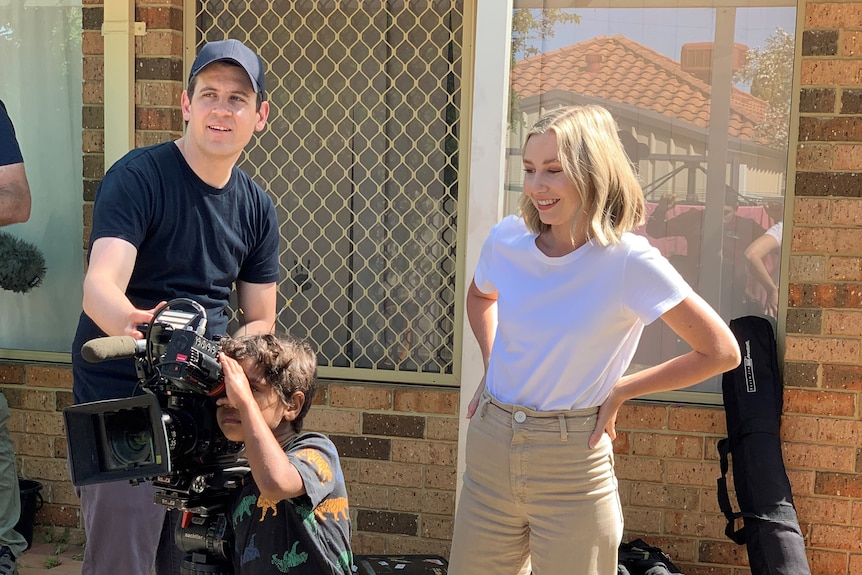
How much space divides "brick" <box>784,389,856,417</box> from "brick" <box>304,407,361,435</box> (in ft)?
5.84

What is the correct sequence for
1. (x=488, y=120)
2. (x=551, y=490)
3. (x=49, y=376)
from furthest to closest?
(x=49, y=376), (x=488, y=120), (x=551, y=490)

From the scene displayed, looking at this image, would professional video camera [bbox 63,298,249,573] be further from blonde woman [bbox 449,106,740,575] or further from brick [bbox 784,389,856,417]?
brick [bbox 784,389,856,417]

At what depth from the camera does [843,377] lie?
4055 mm

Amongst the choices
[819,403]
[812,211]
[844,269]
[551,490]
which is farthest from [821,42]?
[551,490]

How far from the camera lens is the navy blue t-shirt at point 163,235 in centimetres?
261

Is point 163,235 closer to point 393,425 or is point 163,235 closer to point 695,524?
point 393,425

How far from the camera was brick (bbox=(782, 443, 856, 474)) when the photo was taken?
4055 mm

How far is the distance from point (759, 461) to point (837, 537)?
509 mm

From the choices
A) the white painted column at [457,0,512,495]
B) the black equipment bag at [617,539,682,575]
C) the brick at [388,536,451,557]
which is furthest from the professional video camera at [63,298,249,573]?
the brick at [388,536,451,557]

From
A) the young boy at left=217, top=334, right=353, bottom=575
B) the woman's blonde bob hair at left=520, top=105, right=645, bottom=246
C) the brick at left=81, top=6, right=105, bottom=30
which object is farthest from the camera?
the brick at left=81, top=6, right=105, bottom=30

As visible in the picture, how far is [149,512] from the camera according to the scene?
2.66 m

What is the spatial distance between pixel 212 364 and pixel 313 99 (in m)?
2.58

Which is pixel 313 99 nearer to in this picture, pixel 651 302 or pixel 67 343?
pixel 67 343

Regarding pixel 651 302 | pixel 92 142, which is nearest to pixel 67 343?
pixel 92 142
